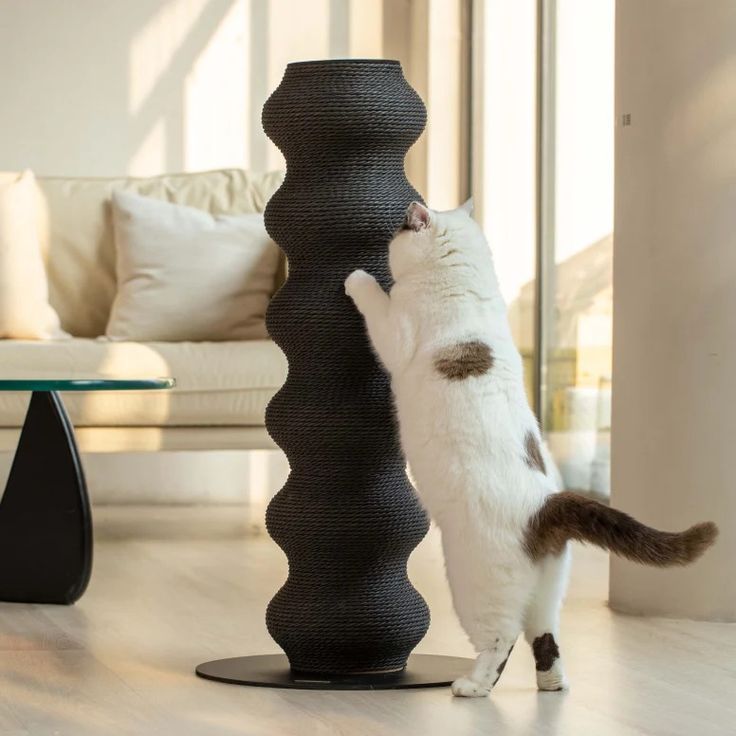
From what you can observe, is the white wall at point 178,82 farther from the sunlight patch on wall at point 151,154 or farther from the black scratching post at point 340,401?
the black scratching post at point 340,401

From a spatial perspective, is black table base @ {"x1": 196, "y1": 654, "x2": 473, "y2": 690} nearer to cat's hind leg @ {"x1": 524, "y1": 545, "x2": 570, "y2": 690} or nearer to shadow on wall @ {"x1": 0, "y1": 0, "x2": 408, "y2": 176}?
cat's hind leg @ {"x1": 524, "y1": 545, "x2": 570, "y2": 690}

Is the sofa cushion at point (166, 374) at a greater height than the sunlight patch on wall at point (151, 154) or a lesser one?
lesser

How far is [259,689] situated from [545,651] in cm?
45

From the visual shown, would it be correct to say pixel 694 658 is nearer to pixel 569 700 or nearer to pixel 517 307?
pixel 569 700

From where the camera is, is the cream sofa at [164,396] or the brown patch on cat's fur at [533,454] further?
the cream sofa at [164,396]

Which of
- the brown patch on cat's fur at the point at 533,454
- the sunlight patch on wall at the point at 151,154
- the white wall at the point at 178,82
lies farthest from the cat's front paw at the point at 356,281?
the sunlight patch on wall at the point at 151,154

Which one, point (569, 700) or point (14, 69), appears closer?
point (569, 700)

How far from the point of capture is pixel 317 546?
2322 mm

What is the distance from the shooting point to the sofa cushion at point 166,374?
12.9ft

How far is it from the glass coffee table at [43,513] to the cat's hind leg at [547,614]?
1.25 meters

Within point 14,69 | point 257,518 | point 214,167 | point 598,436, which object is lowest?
point 257,518

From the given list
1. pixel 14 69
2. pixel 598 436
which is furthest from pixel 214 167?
pixel 598 436

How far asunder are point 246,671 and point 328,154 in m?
0.86

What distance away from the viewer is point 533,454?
2.16 m
